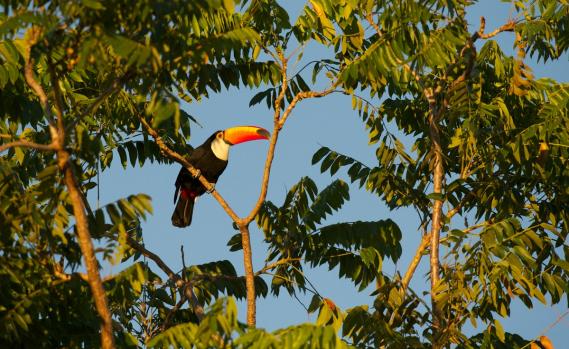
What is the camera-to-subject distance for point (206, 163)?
508 inches

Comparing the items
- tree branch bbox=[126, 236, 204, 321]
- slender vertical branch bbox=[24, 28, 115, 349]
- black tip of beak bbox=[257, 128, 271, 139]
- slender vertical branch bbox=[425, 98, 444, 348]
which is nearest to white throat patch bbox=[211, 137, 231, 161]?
black tip of beak bbox=[257, 128, 271, 139]

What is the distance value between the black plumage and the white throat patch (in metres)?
0.06

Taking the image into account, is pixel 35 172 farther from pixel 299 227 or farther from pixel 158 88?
pixel 158 88

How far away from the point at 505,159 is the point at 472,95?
2.21 feet

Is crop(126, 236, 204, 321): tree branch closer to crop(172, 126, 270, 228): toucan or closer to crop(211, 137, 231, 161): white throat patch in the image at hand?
crop(172, 126, 270, 228): toucan

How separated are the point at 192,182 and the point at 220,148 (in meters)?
0.69

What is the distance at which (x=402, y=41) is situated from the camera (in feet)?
28.3

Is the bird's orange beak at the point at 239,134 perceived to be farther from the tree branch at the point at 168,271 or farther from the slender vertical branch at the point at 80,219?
the slender vertical branch at the point at 80,219

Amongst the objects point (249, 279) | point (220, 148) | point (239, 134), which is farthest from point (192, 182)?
point (249, 279)

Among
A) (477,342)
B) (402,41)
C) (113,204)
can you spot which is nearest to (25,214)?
(113,204)

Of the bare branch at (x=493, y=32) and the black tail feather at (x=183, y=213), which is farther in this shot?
the black tail feather at (x=183, y=213)

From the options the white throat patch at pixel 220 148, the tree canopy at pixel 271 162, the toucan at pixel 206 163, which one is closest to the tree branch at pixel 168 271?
the tree canopy at pixel 271 162

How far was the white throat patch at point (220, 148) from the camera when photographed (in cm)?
1305

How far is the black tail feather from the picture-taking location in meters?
12.7
